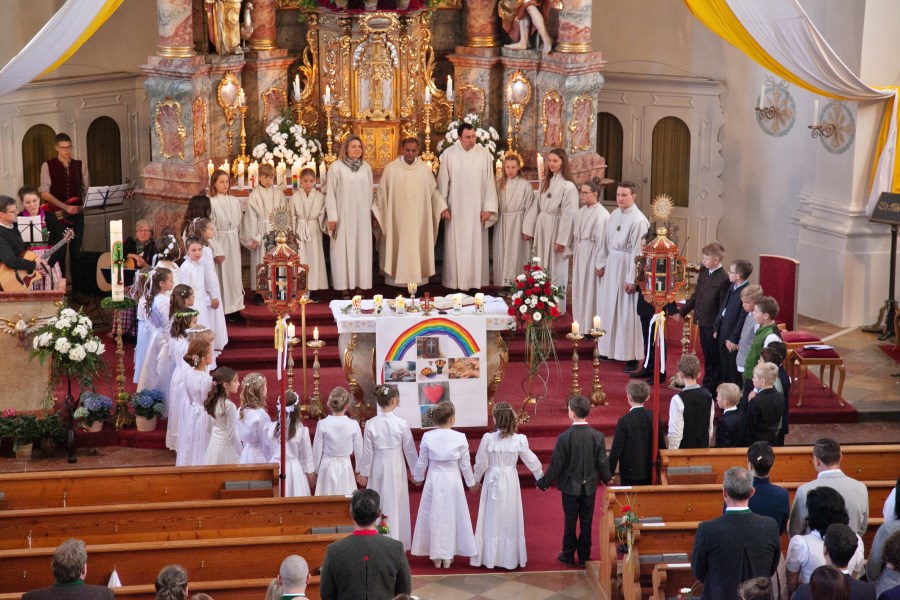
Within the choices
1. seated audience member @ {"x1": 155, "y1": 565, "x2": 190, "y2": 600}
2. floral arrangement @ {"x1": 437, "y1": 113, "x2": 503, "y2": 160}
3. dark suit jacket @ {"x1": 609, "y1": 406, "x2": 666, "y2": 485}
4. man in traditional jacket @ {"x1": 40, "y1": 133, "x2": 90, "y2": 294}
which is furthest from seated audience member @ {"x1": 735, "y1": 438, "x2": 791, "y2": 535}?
man in traditional jacket @ {"x1": 40, "y1": 133, "x2": 90, "y2": 294}

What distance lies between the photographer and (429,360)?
453 inches

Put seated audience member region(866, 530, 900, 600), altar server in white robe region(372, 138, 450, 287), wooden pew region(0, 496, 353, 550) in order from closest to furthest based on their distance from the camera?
seated audience member region(866, 530, 900, 600) < wooden pew region(0, 496, 353, 550) < altar server in white robe region(372, 138, 450, 287)

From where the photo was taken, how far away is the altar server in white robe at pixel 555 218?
552 inches

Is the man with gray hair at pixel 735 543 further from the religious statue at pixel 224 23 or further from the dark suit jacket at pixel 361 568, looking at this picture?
the religious statue at pixel 224 23

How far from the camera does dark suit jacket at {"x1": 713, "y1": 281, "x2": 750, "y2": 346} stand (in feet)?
38.3

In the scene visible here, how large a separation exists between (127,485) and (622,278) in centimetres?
578

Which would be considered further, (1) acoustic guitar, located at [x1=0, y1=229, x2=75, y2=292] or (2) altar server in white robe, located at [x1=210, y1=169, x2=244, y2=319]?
(2) altar server in white robe, located at [x1=210, y1=169, x2=244, y2=319]

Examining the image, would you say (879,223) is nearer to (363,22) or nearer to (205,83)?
(363,22)

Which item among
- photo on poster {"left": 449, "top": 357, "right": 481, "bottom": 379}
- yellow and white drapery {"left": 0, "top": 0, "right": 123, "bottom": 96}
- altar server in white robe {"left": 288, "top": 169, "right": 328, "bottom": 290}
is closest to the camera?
photo on poster {"left": 449, "top": 357, "right": 481, "bottom": 379}

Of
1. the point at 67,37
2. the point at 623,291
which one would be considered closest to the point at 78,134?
the point at 67,37

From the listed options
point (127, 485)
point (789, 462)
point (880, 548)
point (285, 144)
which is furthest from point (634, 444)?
point (285, 144)

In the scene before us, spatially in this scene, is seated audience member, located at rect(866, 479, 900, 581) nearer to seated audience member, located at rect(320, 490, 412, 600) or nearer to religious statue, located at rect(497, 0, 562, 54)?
seated audience member, located at rect(320, 490, 412, 600)

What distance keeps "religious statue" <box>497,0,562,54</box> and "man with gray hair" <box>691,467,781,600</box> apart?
8638 millimetres

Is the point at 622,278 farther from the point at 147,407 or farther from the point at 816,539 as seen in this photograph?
the point at 816,539
